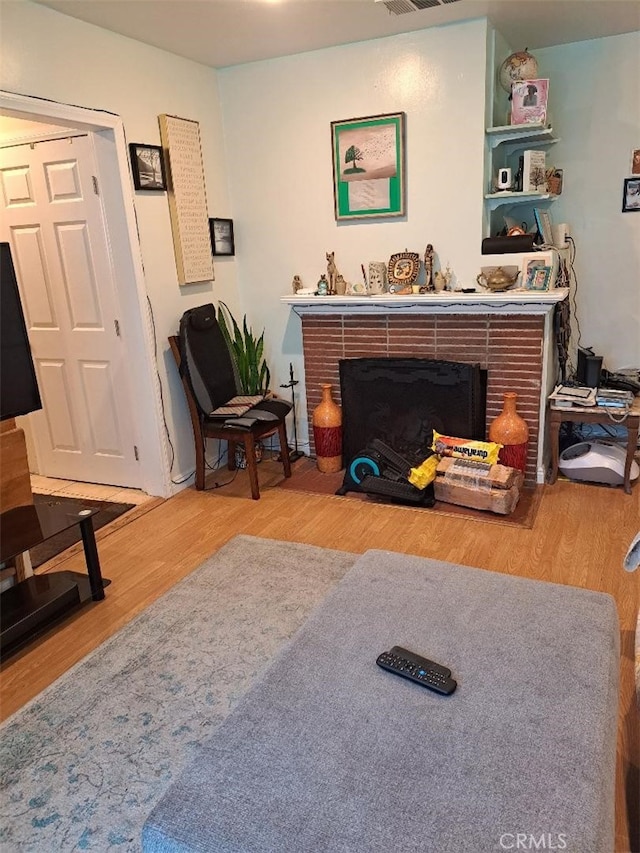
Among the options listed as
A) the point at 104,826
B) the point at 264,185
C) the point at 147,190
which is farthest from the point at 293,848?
the point at 264,185

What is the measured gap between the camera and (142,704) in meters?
1.97

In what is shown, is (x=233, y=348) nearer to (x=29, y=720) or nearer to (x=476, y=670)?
(x=29, y=720)

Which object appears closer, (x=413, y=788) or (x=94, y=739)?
(x=413, y=788)

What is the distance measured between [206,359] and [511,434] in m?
1.82

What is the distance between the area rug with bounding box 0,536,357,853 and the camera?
5.25ft

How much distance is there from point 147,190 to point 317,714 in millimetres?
2910

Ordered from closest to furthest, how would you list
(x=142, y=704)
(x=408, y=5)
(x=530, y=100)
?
1. (x=142, y=704)
2. (x=408, y=5)
3. (x=530, y=100)

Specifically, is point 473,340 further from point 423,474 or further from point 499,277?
point 423,474

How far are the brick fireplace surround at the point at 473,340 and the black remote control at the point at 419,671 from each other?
2.26 metres

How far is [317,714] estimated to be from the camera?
53.7 inches

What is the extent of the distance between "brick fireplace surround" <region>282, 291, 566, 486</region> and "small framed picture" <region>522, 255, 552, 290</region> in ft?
0.36

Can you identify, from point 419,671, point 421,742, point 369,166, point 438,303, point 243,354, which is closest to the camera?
point 421,742

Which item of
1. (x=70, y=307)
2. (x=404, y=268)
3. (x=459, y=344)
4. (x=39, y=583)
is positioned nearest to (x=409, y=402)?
(x=459, y=344)

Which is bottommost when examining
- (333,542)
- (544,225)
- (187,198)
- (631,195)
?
(333,542)
